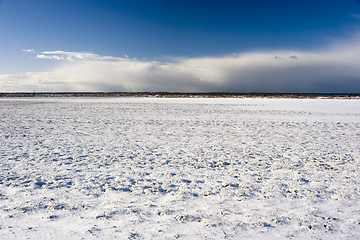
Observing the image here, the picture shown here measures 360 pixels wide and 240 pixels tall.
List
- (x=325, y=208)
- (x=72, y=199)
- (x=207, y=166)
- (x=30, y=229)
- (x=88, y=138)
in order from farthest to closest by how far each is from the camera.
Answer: (x=88, y=138) < (x=207, y=166) < (x=72, y=199) < (x=325, y=208) < (x=30, y=229)

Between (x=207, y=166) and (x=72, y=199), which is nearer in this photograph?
(x=72, y=199)

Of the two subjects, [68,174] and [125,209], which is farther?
[68,174]

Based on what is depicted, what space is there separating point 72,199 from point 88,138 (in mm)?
7013

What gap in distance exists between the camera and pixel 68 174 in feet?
21.9

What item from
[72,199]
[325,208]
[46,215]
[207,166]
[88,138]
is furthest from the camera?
[88,138]

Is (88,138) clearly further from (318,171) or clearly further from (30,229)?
(318,171)

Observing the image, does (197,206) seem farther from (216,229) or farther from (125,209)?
(125,209)

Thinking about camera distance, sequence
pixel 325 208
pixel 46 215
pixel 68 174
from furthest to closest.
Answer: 1. pixel 68 174
2. pixel 325 208
3. pixel 46 215

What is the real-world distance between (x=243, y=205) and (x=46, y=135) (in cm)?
1117

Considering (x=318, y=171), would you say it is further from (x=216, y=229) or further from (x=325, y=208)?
(x=216, y=229)

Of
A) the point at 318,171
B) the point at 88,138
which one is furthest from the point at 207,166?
the point at 88,138

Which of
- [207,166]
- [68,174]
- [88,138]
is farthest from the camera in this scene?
[88,138]

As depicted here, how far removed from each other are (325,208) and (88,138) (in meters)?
10.2

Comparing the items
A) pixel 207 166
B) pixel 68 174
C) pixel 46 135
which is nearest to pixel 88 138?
pixel 46 135
